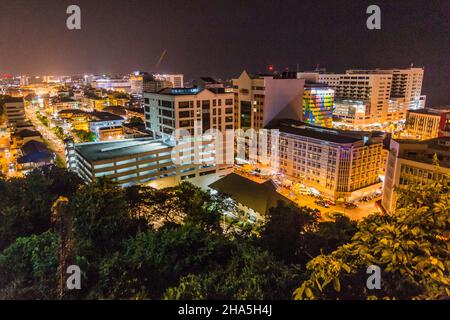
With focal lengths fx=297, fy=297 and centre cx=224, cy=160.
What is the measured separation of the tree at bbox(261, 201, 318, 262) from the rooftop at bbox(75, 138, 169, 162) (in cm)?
1445

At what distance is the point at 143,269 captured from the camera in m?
6.68

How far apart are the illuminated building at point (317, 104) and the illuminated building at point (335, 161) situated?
1430 cm

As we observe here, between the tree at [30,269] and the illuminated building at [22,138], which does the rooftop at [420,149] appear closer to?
the tree at [30,269]

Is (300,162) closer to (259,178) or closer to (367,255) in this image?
(259,178)

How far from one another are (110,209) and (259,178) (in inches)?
848

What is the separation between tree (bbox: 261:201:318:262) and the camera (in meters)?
9.52

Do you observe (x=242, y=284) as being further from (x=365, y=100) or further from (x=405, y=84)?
(x=405, y=84)

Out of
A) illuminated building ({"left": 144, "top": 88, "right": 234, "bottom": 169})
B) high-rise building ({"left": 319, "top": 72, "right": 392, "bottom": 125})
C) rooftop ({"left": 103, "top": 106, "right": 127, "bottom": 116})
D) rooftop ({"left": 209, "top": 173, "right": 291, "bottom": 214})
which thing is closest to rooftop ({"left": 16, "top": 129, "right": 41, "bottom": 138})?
illuminated building ({"left": 144, "top": 88, "right": 234, "bottom": 169})

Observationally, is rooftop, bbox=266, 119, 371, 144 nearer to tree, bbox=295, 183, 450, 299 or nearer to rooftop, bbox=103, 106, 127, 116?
tree, bbox=295, 183, 450, 299

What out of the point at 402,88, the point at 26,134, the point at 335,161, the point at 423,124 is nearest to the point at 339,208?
the point at 335,161

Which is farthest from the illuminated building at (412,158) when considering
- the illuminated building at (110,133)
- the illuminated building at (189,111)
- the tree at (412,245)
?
the illuminated building at (110,133)

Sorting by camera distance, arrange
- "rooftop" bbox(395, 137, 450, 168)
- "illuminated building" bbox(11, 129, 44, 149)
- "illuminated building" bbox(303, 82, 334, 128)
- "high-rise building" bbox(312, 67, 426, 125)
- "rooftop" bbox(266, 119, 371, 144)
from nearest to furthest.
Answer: "rooftop" bbox(395, 137, 450, 168)
"rooftop" bbox(266, 119, 371, 144)
"illuminated building" bbox(11, 129, 44, 149)
"illuminated building" bbox(303, 82, 334, 128)
"high-rise building" bbox(312, 67, 426, 125)

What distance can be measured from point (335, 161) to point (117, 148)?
1818 cm

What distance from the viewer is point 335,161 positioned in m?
24.7
